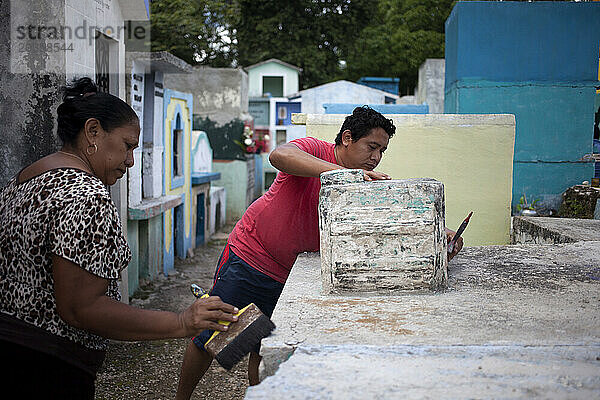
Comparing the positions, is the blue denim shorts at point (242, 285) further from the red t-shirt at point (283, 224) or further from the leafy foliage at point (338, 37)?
the leafy foliage at point (338, 37)

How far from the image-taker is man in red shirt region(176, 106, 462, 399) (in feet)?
9.89

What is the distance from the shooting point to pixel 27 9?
436 cm

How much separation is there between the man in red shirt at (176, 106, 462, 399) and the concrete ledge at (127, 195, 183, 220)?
3.61m

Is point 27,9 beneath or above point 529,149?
above

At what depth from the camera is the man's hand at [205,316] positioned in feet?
6.51

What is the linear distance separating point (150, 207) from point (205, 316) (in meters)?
4.89

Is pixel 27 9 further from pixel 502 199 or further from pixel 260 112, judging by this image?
pixel 260 112

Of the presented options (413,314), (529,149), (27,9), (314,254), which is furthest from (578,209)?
(27,9)

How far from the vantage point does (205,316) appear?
201cm

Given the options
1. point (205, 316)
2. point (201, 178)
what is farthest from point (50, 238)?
point (201, 178)

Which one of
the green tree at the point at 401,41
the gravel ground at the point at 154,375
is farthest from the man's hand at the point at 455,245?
the green tree at the point at 401,41

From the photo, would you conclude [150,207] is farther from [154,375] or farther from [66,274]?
[66,274]

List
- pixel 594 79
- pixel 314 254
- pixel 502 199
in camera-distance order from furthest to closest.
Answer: pixel 594 79 → pixel 502 199 → pixel 314 254

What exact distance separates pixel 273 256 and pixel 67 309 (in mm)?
1404
